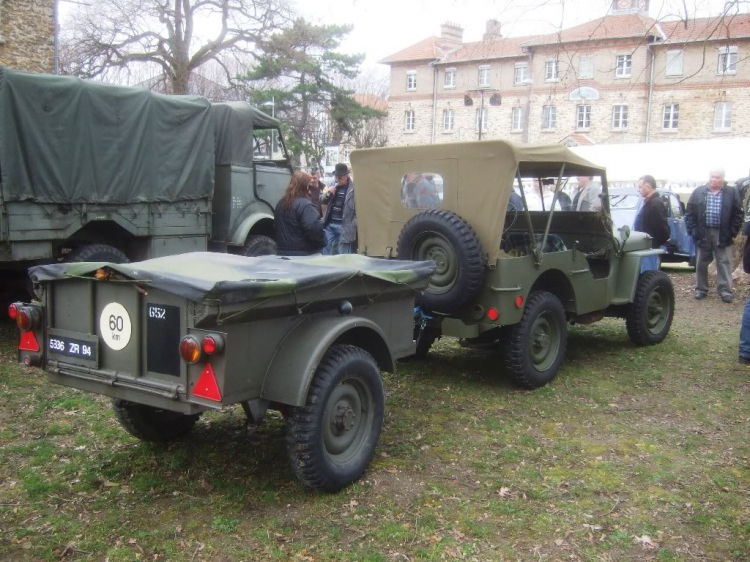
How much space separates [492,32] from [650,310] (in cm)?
341

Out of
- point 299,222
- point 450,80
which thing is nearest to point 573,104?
point 450,80

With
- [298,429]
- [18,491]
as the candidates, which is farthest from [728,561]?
[18,491]

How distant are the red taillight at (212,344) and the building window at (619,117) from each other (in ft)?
133

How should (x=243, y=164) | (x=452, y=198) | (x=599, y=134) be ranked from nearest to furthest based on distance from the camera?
(x=452, y=198) < (x=243, y=164) < (x=599, y=134)

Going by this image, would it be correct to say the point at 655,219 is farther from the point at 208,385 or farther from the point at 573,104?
the point at 573,104

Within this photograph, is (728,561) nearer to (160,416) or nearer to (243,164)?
(160,416)

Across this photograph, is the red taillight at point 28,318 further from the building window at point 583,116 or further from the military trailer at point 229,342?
the building window at point 583,116

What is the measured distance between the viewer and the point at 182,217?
8.62m

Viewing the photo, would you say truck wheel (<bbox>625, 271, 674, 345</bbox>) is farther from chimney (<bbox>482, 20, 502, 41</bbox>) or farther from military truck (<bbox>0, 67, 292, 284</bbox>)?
military truck (<bbox>0, 67, 292, 284</bbox>)

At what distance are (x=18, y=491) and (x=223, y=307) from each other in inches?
68.0

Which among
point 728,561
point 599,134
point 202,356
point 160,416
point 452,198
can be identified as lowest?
point 728,561

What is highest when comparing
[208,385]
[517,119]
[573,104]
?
[573,104]

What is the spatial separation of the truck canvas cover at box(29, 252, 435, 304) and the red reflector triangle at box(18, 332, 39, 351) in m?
0.31

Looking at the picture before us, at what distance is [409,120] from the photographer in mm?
48219
